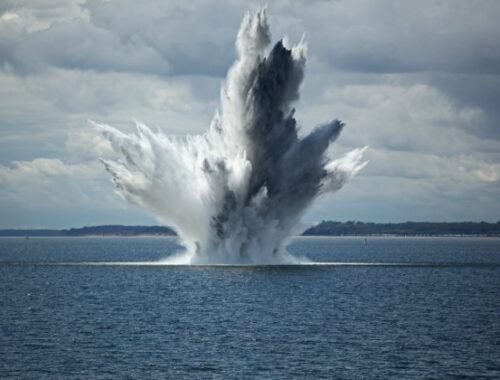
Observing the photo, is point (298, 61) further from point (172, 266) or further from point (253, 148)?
point (172, 266)

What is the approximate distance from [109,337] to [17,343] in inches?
251

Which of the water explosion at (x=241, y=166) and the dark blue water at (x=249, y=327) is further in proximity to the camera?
the water explosion at (x=241, y=166)

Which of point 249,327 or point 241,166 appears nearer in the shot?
point 249,327

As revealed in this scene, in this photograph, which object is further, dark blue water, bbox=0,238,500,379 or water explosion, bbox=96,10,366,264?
water explosion, bbox=96,10,366,264

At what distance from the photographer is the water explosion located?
9619cm

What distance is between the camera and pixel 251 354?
4625 centimetres

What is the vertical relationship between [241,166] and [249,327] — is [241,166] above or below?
above

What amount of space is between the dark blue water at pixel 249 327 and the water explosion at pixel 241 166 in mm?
6095

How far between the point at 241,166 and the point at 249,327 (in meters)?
40.2

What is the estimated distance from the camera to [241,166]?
94250 millimetres

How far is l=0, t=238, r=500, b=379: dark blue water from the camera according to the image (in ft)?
139

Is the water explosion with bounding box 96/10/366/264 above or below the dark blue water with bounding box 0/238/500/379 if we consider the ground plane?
above

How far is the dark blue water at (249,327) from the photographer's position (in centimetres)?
4241

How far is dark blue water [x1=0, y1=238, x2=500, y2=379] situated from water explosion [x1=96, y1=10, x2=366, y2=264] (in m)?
6.09
